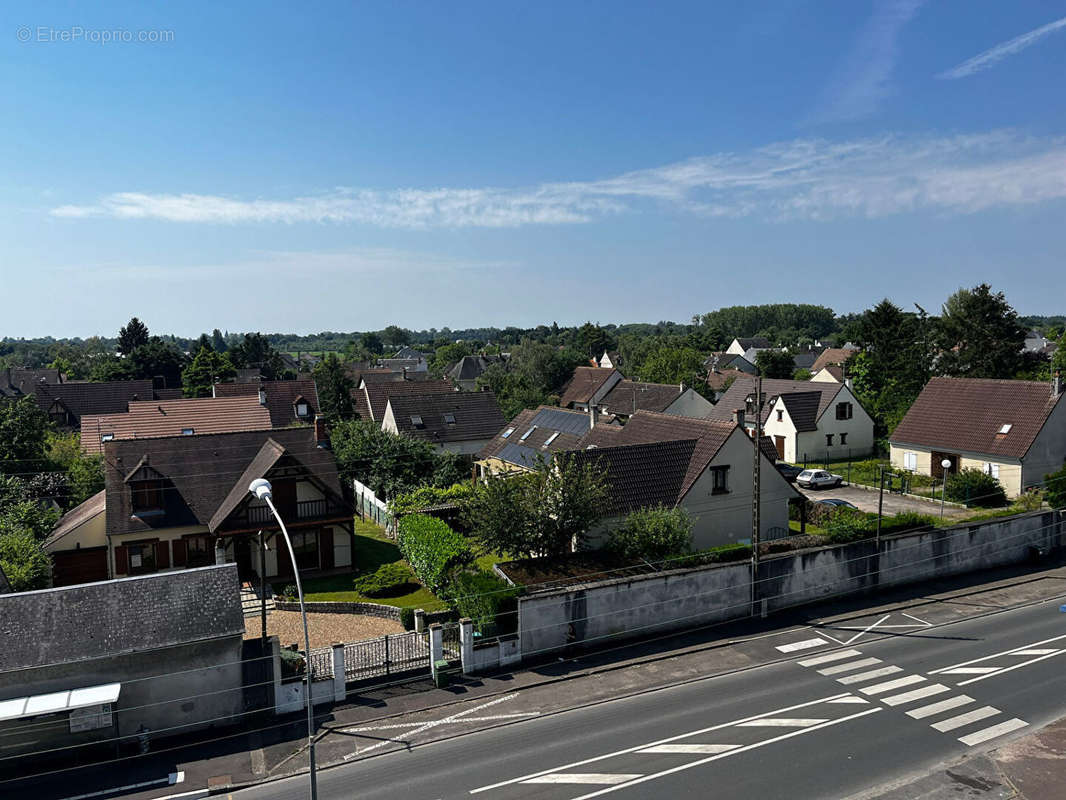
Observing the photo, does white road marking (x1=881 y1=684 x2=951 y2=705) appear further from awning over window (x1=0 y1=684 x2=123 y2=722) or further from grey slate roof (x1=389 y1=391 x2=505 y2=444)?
grey slate roof (x1=389 y1=391 x2=505 y2=444)

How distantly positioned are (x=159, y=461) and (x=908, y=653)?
32.9 meters

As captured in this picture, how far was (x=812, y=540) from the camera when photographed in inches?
1230

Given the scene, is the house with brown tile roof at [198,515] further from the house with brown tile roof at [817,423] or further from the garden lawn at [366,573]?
the house with brown tile roof at [817,423]

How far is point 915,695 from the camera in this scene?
2200 centimetres

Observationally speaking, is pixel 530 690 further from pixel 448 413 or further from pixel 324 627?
pixel 448 413

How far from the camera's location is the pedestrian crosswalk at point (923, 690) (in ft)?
66.1

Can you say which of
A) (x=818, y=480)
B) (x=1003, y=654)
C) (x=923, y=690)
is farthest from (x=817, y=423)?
(x=923, y=690)

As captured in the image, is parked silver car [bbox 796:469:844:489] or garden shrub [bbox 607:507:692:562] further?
parked silver car [bbox 796:469:844:489]

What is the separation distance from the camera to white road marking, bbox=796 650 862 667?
80.8ft

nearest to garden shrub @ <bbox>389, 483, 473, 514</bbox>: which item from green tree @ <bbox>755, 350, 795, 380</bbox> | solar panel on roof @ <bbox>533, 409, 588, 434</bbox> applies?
solar panel on roof @ <bbox>533, 409, 588, 434</bbox>

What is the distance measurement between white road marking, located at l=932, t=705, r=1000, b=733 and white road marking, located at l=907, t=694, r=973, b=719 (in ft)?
1.38

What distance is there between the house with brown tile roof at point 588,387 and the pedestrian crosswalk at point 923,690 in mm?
59241

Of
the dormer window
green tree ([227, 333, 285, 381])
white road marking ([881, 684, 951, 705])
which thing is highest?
green tree ([227, 333, 285, 381])

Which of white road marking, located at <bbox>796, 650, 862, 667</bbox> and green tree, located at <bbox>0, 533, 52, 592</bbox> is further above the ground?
green tree, located at <bbox>0, 533, 52, 592</bbox>
